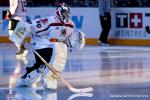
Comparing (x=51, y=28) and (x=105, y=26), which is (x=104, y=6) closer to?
(x=105, y=26)

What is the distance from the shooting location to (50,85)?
40.0ft

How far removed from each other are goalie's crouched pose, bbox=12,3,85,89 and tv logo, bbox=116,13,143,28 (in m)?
10.3

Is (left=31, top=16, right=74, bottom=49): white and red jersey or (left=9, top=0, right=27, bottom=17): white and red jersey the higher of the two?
(left=31, top=16, right=74, bottom=49): white and red jersey

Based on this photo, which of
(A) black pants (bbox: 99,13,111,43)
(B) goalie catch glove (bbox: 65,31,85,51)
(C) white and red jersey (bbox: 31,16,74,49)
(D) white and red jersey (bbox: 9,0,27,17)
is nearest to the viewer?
(C) white and red jersey (bbox: 31,16,74,49)

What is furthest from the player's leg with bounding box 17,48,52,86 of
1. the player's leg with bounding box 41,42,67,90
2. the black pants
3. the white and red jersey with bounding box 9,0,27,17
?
the black pants

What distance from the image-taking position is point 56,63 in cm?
1217

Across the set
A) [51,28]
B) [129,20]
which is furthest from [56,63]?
[129,20]

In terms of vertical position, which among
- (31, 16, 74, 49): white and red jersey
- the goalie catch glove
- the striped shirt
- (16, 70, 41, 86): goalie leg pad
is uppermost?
(31, 16, 74, 49): white and red jersey

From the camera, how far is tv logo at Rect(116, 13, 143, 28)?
2264 cm

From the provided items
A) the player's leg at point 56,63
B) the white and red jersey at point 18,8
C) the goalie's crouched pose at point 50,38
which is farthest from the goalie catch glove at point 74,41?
the white and red jersey at point 18,8

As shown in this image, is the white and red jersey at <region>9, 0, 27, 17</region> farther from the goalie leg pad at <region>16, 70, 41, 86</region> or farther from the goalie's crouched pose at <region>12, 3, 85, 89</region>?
the goalie's crouched pose at <region>12, 3, 85, 89</region>

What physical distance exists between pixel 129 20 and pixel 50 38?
1079 cm

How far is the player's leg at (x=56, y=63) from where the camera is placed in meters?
12.2

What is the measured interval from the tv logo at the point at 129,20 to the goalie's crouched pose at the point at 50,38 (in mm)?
10299
